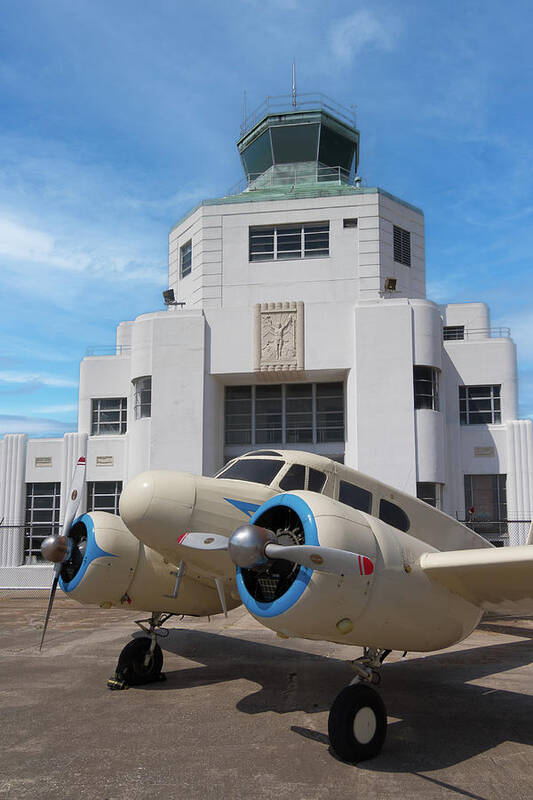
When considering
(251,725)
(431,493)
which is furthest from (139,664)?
(431,493)

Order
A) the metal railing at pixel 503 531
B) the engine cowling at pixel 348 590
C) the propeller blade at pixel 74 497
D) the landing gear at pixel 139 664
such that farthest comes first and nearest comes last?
the metal railing at pixel 503 531 → the propeller blade at pixel 74 497 → the landing gear at pixel 139 664 → the engine cowling at pixel 348 590

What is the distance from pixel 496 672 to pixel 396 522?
Result: 4162 millimetres

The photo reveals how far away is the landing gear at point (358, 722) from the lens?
6.93m

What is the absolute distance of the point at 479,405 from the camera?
88.2ft

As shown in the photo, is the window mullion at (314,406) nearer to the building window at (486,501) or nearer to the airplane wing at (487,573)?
the building window at (486,501)

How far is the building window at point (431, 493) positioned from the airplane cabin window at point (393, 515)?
48.3 feet

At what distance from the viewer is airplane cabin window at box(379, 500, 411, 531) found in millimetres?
9898

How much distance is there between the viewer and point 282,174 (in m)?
31.7

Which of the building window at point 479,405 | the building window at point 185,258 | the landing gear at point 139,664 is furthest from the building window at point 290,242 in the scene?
the landing gear at point 139,664

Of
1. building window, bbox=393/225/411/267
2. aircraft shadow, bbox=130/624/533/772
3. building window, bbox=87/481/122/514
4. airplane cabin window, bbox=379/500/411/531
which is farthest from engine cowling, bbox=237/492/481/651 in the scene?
building window, bbox=393/225/411/267

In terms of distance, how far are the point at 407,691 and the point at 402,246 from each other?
22711 millimetres

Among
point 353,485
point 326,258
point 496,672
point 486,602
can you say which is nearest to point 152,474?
point 353,485

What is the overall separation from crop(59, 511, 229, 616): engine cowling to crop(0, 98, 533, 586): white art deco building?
48.2 ft

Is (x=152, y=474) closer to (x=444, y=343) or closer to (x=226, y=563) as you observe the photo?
(x=226, y=563)
